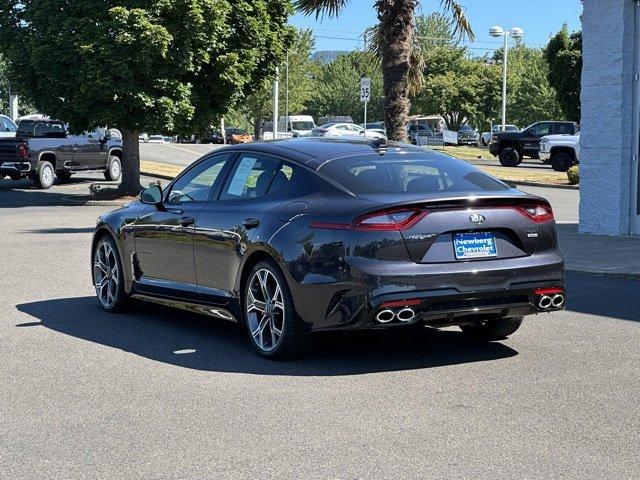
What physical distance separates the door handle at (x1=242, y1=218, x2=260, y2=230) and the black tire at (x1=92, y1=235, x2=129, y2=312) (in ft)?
7.41

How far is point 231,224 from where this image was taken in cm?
824

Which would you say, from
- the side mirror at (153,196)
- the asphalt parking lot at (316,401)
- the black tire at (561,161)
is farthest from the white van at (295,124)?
the asphalt parking lot at (316,401)

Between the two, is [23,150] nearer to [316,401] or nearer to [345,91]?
[316,401]

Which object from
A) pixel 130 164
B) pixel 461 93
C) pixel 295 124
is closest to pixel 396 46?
pixel 130 164

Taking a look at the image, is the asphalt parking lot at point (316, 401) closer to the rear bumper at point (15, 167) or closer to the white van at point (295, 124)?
the rear bumper at point (15, 167)

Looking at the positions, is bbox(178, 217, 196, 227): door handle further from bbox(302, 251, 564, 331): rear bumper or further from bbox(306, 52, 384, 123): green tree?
bbox(306, 52, 384, 123): green tree

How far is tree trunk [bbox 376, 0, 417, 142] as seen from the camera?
23156 mm

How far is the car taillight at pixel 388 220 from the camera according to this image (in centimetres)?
720

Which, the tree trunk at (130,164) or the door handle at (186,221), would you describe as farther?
the tree trunk at (130,164)

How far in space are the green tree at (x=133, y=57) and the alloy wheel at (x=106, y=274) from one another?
14.7 metres

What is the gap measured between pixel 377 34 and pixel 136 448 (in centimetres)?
1923

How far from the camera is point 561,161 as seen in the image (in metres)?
40.8

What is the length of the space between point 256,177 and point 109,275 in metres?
2.43

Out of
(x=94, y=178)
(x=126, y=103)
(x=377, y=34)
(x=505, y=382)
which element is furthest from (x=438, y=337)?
(x=94, y=178)
